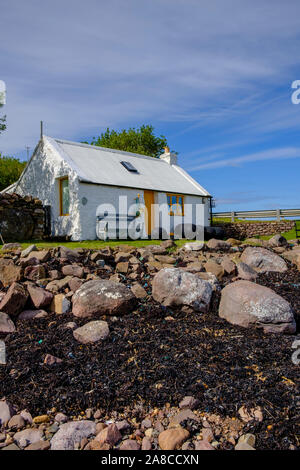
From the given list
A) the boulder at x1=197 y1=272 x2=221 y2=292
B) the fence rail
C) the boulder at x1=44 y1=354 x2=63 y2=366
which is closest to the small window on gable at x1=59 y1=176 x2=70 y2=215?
the boulder at x1=197 y1=272 x2=221 y2=292

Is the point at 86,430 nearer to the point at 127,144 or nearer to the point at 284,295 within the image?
the point at 284,295

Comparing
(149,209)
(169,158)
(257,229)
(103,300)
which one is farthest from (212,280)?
(169,158)

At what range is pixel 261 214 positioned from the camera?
78.2 feet

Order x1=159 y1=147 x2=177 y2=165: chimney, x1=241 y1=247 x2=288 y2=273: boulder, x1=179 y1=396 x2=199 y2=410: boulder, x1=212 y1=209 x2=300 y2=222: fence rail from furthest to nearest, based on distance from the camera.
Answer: x1=159 y1=147 x2=177 y2=165: chimney, x1=212 y1=209 x2=300 y2=222: fence rail, x1=241 y1=247 x2=288 y2=273: boulder, x1=179 y1=396 x2=199 y2=410: boulder

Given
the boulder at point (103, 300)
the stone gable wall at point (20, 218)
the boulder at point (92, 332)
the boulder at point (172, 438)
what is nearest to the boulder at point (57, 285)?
the boulder at point (103, 300)

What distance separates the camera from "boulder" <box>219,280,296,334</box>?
4703 mm

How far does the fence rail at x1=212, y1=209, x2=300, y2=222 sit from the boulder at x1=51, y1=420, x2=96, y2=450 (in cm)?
2173

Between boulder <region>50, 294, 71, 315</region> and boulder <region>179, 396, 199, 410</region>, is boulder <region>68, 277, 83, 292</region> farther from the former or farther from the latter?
boulder <region>179, 396, 199, 410</region>

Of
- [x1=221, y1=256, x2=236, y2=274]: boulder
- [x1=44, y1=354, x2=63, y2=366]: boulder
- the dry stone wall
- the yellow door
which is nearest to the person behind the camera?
[x1=44, y1=354, x2=63, y2=366]: boulder

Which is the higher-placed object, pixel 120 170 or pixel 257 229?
pixel 120 170

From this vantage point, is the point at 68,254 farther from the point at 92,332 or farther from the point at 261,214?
the point at 261,214

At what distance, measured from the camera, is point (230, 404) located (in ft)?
10.9

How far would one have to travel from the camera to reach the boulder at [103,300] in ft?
16.5

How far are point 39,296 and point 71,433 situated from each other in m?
2.65
